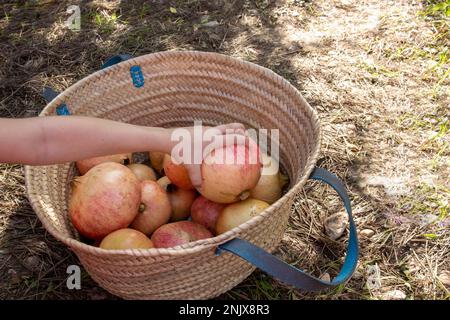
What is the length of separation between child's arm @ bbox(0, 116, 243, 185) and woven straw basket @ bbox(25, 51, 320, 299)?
14cm

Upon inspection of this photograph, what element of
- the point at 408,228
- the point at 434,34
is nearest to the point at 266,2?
the point at 434,34

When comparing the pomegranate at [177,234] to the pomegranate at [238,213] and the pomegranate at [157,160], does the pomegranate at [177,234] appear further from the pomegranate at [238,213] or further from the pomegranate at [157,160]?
the pomegranate at [157,160]

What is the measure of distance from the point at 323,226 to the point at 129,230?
0.73 m

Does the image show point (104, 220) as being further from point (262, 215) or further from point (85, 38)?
point (85, 38)

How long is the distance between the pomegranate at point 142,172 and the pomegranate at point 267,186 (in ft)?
1.38

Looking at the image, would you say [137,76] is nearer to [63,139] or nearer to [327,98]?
[63,139]

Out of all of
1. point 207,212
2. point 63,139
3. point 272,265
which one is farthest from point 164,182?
point 272,265

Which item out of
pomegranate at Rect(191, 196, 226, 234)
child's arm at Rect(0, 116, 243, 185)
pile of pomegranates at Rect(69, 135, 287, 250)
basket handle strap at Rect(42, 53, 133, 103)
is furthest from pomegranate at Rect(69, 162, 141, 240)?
basket handle strap at Rect(42, 53, 133, 103)

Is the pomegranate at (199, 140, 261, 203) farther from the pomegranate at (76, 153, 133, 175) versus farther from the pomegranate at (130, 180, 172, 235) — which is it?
the pomegranate at (76, 153, 133, 175)

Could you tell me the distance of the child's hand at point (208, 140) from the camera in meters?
1.64

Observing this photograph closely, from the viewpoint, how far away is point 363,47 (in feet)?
8.67

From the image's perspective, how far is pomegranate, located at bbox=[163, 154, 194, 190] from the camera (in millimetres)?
1768

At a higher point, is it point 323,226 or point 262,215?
point 262,215

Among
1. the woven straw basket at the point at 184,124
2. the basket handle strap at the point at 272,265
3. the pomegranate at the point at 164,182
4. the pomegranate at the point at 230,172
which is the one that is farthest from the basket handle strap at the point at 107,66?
the basket handle strap at the point at 272,265
